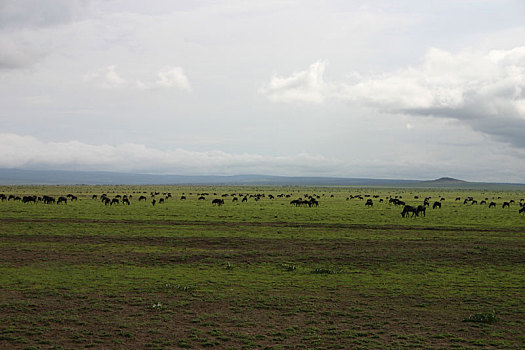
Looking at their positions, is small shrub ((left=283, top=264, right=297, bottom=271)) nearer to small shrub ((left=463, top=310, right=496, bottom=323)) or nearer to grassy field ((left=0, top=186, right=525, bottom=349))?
grassy field ((left=0, top=186, right=525, bottom=349))

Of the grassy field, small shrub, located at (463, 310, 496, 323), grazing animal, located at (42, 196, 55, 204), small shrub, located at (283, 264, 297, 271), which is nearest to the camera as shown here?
the grassy field

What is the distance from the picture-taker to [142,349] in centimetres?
1073

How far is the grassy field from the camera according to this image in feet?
38.2

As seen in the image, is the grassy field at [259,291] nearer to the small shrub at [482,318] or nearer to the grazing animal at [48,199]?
the small shrub at [482,318]

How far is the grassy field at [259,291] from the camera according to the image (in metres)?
11.6

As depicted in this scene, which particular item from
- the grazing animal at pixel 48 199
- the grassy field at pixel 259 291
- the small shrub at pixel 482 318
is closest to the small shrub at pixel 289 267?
the grassy field at pixel 259 291

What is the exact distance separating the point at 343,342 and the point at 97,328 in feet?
21.4

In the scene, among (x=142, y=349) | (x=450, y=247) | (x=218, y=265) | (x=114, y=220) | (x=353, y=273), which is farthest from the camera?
(x=114, y=220)

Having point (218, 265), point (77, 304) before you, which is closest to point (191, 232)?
point (218, 265)

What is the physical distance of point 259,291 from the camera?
1608cm

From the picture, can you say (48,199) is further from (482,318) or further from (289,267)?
(482,318)

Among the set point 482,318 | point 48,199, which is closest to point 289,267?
point 482,318

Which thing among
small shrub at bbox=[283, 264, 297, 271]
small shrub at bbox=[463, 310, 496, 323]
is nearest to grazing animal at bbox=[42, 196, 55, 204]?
small shrub at bbox=[283, 264, 297, 271]

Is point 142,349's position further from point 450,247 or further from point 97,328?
point 450,247
